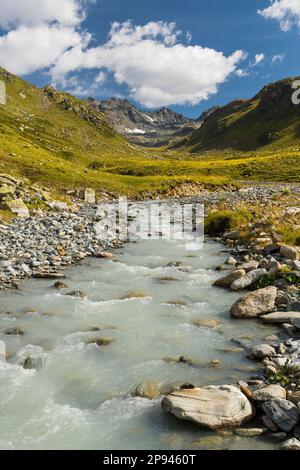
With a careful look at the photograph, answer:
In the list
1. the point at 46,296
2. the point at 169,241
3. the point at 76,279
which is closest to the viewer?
the point at 46,296

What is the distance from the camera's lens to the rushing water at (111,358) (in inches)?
336

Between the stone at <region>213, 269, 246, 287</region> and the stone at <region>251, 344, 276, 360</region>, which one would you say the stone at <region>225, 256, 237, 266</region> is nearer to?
the stone at <region>213, 269, 246, 287</region>

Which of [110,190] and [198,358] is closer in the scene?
[198,358]

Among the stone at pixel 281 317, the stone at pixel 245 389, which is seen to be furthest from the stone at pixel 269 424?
the stone at pixel 281 317

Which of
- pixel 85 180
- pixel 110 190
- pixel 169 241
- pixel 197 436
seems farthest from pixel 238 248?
pixel 85 180

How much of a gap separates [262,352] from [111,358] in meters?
4.06

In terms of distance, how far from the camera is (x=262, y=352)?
1145 cm

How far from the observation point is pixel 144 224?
3756cm

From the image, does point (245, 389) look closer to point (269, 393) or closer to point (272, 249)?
point (269, 393)

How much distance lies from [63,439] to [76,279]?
37.4 feet

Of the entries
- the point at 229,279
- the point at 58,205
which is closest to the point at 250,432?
the point at 229,279

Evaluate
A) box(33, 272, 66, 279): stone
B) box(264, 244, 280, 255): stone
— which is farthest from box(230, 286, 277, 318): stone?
box(33, 272, 66, 279): stone

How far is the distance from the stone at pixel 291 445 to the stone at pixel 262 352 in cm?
364
